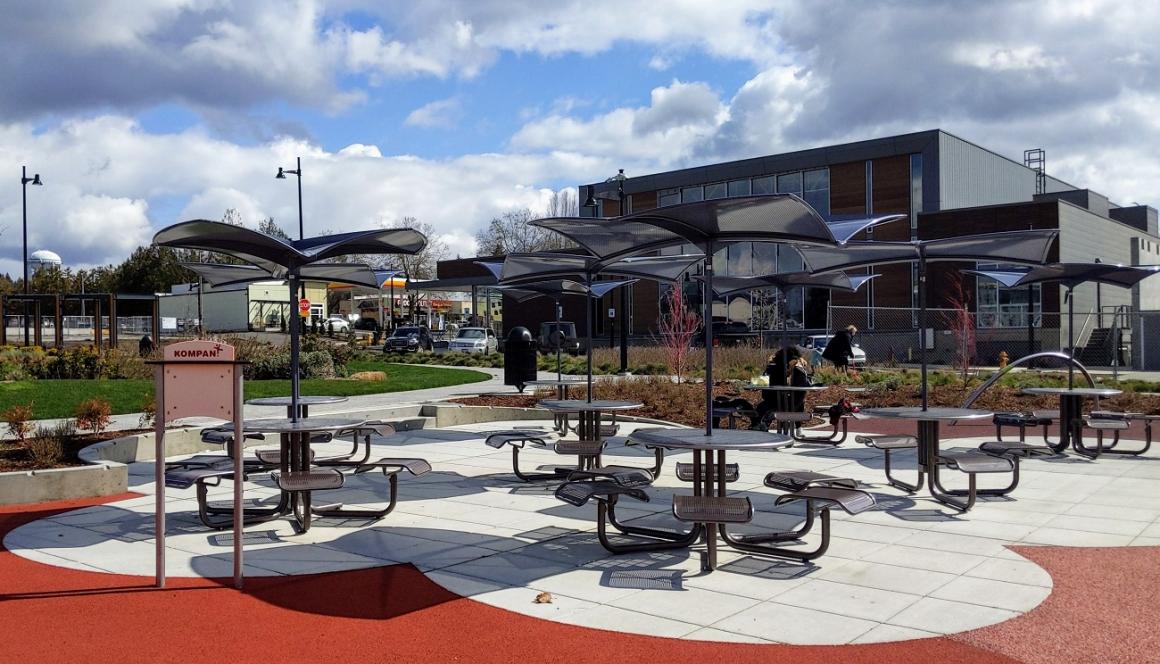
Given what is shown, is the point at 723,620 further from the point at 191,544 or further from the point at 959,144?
the point at 959,144

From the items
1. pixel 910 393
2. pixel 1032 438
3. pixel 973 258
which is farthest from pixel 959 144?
pixel 973 258

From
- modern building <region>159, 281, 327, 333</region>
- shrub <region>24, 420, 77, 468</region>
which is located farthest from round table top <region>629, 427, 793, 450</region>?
modern building <region>159, 281, 327, 333</region>

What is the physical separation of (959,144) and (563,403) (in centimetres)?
3974

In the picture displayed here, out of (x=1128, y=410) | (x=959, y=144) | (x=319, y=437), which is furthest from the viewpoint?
(x=959, y=144)

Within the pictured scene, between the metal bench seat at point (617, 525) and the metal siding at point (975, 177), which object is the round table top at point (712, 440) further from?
the metal siding at point (975, 177)

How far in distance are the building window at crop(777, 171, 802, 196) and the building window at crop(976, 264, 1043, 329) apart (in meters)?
10.6

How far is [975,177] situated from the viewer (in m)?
46.5

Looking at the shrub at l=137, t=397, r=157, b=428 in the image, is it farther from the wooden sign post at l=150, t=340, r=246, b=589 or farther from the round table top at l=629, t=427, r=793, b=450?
the round table top at l=629, t=427, r=793, b=450

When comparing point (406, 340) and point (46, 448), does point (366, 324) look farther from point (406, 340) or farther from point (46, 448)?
point (46, 448)

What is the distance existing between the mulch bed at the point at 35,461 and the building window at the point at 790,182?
3955 cm

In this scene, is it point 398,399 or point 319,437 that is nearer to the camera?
point 319,437

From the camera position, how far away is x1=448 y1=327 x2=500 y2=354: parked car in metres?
44.5

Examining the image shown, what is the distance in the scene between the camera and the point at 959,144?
44.8m

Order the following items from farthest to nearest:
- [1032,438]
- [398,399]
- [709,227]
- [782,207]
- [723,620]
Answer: [398,399], [1032,438], [709,227], [782,207], [723,620]
